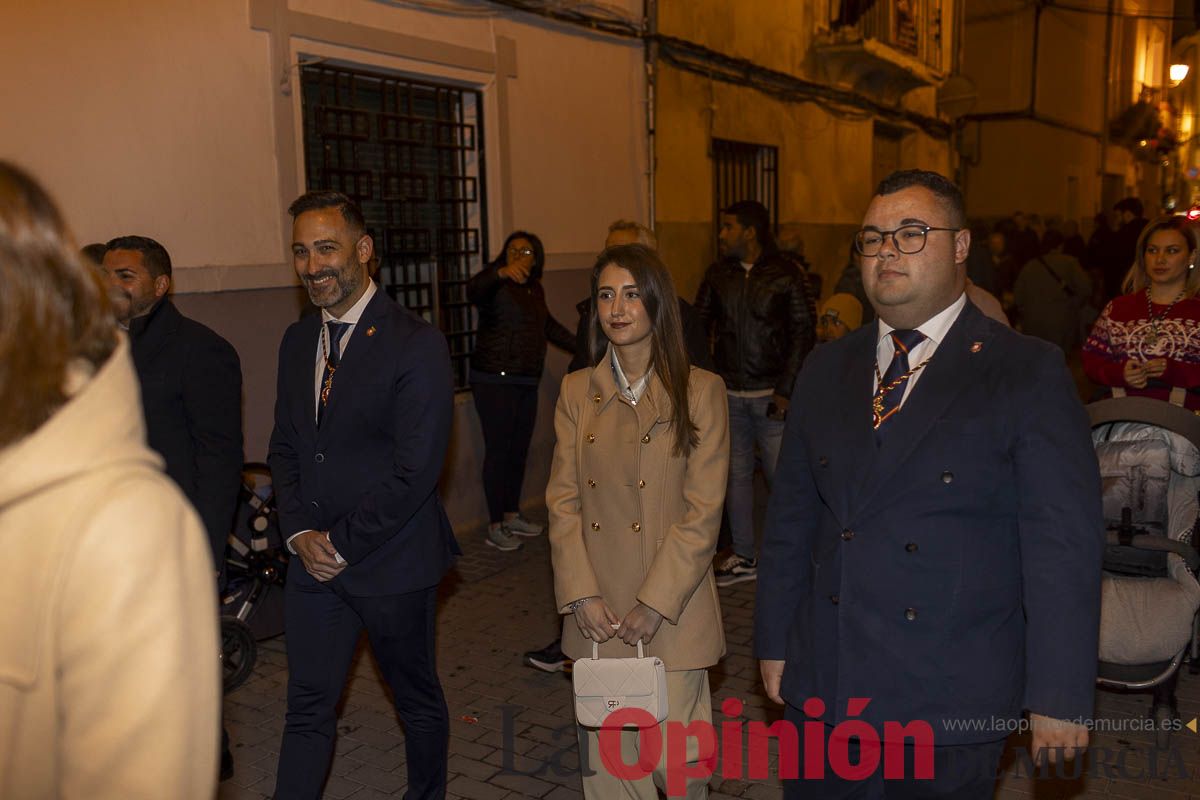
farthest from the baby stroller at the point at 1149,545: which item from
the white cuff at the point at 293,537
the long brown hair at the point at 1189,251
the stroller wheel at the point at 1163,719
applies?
the white cuff at the point at 293,537

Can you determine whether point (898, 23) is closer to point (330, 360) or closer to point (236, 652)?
point (236, 652)

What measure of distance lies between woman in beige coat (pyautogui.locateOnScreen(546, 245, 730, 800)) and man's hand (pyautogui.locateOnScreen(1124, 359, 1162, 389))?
3.03 metres

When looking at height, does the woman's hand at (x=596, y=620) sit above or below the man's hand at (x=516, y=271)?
below

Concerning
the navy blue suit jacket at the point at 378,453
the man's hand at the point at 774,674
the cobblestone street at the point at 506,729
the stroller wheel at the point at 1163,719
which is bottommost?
the cobblestone street at the point at 506,729

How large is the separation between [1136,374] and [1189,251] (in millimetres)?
717

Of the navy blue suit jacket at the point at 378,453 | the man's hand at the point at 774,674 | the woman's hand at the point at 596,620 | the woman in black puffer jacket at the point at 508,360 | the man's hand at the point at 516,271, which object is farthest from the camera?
the woman in black puffer jacket at the point at 508,360

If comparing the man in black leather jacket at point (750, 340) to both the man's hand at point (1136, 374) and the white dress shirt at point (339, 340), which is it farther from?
the white dress shirt at point (339, 340)

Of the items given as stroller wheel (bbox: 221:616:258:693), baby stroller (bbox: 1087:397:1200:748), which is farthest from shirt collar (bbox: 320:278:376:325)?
baby stroller (bbox: 1087:397:1200:748)

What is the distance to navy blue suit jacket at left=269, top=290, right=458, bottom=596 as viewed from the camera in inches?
145

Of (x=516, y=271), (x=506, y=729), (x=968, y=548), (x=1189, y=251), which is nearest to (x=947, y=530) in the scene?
(x=968, y=548)

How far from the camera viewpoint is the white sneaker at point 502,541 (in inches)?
313

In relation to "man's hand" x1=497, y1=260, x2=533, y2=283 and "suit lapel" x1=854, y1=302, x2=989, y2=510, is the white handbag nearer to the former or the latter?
"suit lapel" x1=854, y1=302, x2=989, y2=510

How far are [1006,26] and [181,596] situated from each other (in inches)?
955

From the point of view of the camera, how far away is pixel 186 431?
160 inches
